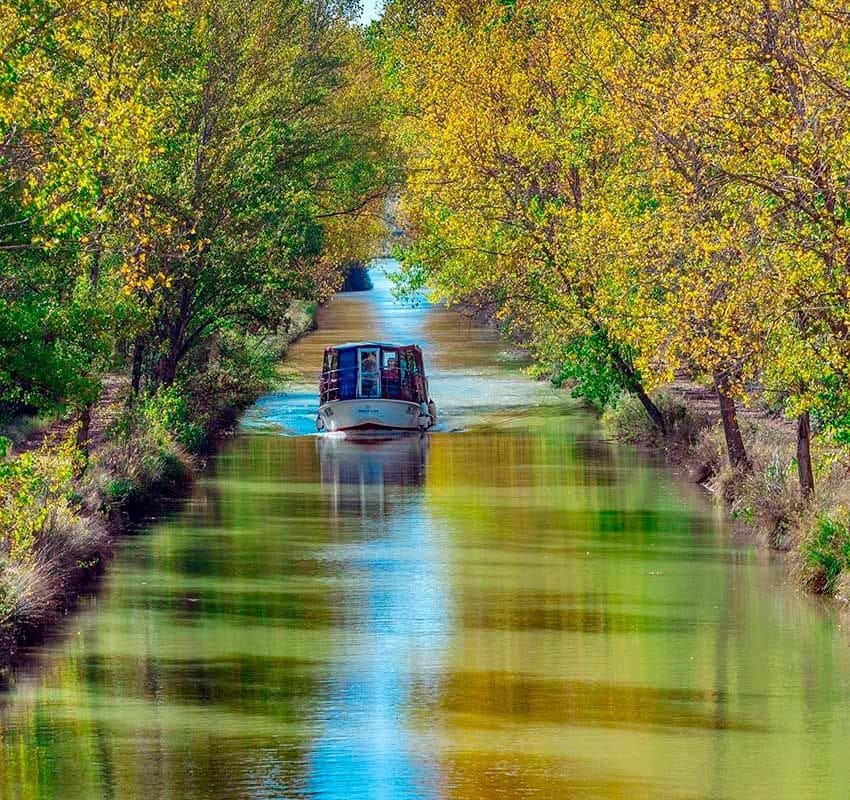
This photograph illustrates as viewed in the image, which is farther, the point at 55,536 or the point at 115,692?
the point at 55,536

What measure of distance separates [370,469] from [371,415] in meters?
7.44

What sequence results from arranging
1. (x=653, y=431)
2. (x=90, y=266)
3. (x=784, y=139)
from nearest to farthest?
(x=784, y=139) → (x=90, y=266) → (x=653, y=431)

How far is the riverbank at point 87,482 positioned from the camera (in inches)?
993

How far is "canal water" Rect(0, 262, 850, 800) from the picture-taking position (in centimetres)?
1892

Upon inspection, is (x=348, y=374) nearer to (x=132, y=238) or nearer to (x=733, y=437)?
(x=132, y=238)

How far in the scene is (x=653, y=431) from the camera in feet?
157

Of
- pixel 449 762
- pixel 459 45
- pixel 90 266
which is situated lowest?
pixel 449 762

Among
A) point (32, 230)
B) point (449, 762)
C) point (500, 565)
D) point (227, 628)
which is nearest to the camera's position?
point (449, 762)

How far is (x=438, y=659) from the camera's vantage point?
24.5 meters

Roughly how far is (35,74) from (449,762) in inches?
426

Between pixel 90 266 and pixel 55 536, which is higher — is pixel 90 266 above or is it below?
above

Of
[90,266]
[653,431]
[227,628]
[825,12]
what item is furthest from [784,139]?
[653,431]

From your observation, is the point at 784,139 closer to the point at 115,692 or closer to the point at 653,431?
the point at 115,692

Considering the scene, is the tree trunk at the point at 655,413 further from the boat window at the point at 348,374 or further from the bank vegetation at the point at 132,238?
the boat window at the point at 348,374
